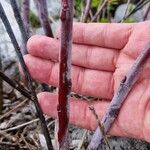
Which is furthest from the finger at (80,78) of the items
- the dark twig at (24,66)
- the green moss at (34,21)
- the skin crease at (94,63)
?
the green moss at (34,21)

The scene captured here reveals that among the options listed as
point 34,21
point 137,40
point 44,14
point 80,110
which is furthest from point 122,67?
point 34,21

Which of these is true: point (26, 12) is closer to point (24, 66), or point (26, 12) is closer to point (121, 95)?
point (24, 66)

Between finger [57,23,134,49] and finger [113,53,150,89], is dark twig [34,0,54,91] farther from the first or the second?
finger [113,53,150,89]

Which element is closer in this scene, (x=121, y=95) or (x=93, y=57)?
(x=121, y=95)

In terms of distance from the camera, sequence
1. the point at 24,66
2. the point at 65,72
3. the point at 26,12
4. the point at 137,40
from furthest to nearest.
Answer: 1. the point at 26,12
2. the point at 137,40
3. the point at 24,66
4. the point at 65,72

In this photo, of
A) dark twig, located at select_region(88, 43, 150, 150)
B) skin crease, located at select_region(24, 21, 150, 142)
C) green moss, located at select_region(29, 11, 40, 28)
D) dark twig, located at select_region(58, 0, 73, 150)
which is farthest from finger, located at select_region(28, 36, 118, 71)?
green moss, located at select_region(29, 11, 40, 28)

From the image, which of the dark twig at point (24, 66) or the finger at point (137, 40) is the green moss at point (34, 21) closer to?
the finger at point (137, 40)

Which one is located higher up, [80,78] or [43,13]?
[43,13]
